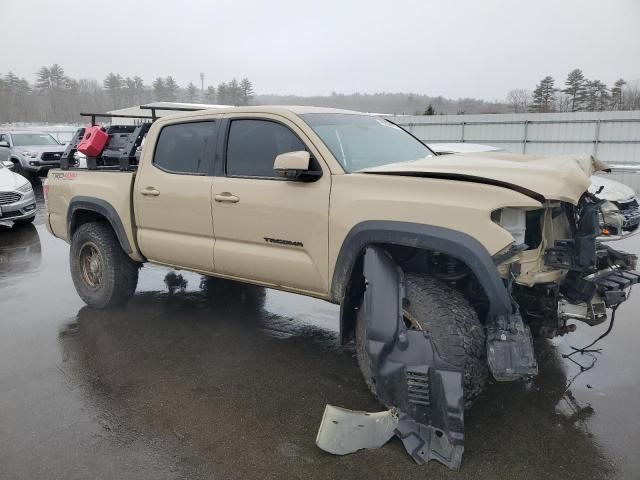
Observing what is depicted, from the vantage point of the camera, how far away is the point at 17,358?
163 inches

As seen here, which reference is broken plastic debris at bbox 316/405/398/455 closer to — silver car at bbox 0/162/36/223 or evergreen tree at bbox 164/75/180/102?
silver car at bbox 0/162/36/223

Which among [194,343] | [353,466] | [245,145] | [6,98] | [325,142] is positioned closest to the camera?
[353,466]

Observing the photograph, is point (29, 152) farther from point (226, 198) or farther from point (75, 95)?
point (75, 95)

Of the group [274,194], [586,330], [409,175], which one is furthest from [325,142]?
[586,330]

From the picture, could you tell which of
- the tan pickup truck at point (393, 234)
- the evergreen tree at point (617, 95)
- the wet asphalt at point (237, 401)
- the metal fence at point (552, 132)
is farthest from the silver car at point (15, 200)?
the evergreen tree at point (617, 95)

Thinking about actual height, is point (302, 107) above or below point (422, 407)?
above

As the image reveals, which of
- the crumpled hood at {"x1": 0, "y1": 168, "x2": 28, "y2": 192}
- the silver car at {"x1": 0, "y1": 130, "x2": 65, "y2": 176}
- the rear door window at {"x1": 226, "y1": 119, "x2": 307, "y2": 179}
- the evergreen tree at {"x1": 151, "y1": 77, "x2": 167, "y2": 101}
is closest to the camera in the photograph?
the rear door window at {"x1": 226, "y1": 119, "x2": 307, "y2": 179}

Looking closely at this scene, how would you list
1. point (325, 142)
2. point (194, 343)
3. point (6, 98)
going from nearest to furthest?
point (325, 142) → point (194, 343) → point (6, 98)

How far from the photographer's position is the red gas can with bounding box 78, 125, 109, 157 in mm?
5273

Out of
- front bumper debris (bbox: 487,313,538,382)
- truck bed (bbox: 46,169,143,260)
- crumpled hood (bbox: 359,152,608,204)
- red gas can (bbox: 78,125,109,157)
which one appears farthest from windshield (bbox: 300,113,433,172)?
red gas can (bbox: 78,125,109,157)

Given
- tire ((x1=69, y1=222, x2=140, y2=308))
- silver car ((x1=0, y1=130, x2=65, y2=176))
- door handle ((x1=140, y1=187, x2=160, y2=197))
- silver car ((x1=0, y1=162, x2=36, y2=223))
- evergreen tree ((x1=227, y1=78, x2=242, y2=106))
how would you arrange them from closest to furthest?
1. door handle ((x1=140, y1=187, x2=160, y2=197))
2. tire ((x1=69, y1=222, x2=140, y2=308))
3. silver car ((x1=0, y1=162, x2=36, y2=223))
4. silver car ((x1=0, y1=130, x2=65, y2=176))
5. evergreen tree ((x1=227, y1=78, x2=242, y2=106))

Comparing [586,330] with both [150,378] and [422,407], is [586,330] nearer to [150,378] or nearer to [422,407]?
[422,407]

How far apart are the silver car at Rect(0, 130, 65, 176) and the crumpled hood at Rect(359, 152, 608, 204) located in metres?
16.8

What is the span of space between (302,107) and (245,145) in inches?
22.1
